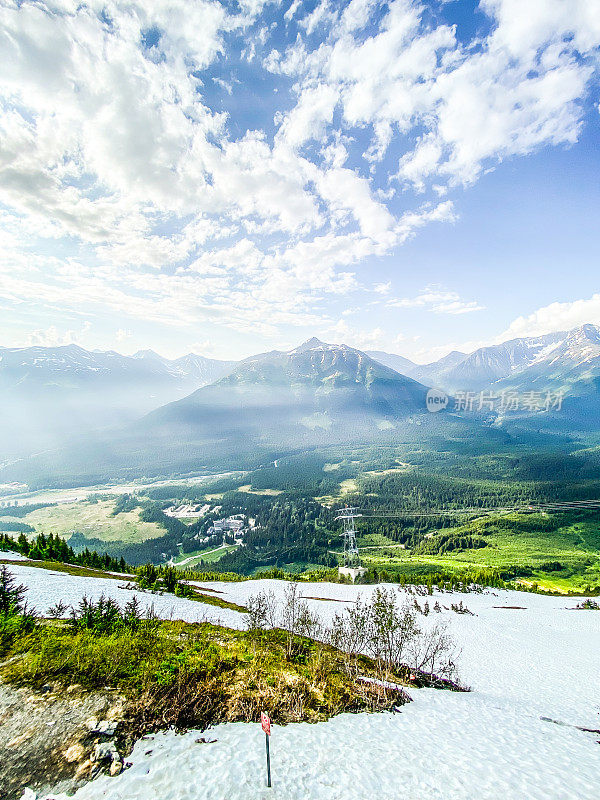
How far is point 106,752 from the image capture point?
7777 millimetres

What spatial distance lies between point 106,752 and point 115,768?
0.66 metres

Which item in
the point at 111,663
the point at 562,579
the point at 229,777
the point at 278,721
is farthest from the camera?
the point at 562,579

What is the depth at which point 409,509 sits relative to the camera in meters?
169

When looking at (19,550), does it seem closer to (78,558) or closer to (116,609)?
(78,558)

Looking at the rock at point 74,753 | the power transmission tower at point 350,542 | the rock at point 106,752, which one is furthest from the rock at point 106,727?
the power transmission tower at point 350,542

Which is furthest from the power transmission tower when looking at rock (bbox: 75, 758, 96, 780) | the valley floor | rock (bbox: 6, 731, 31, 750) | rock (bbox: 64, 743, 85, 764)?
rock (bbox: 75, 758, 96, 780)

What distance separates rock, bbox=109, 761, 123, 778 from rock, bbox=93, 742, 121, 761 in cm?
22

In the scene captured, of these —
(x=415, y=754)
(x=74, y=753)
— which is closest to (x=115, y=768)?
(x=74, y=753)

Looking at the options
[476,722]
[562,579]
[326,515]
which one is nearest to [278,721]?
[476,722]

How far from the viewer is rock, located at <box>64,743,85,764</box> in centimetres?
757

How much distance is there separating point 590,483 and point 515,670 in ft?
653

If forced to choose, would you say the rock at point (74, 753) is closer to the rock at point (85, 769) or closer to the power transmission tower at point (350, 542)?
the rock at point (85, 769)

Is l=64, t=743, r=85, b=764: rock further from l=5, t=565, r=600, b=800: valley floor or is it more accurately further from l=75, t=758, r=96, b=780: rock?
l=5, t=565, r=600, b=800: valley floor

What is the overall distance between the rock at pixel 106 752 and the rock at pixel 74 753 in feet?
0.95
